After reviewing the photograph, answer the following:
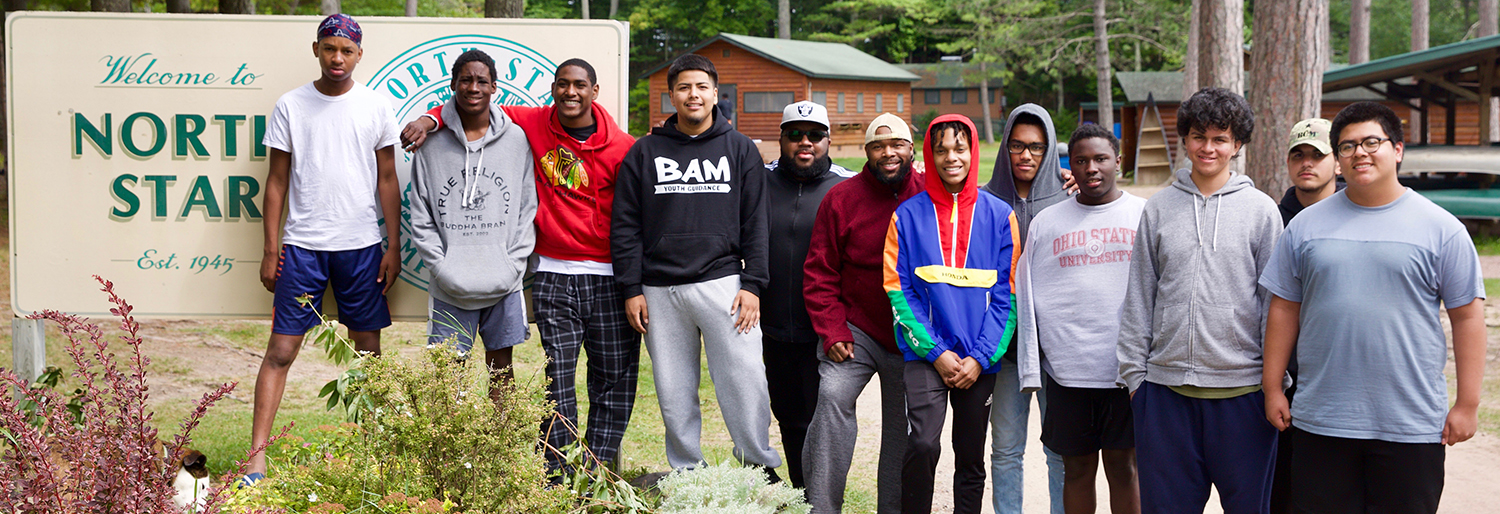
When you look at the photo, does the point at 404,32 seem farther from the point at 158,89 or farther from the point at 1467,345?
the point at 1467,345

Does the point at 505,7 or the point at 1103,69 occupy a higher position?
the point at 1103,69

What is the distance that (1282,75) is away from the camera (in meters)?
8.38

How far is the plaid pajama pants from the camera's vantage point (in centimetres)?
427

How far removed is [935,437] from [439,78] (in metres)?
2.84

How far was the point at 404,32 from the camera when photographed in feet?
16.2

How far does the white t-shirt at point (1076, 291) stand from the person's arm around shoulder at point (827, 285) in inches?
25.8

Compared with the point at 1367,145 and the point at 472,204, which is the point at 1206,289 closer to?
the point at 1367,145

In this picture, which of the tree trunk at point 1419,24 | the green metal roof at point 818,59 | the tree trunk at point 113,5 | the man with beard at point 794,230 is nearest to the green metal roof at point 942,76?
the green metal roof at point 818,59

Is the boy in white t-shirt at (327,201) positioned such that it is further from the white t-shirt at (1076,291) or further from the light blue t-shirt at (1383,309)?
the light blue t-shirt at (1383,309)

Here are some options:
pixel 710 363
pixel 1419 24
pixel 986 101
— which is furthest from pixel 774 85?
pixel 710 363

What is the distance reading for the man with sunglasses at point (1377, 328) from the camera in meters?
2.89

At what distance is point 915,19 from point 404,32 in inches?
1729

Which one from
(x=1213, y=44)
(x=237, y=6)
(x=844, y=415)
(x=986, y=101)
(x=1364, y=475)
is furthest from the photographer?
(x=986, y=101)

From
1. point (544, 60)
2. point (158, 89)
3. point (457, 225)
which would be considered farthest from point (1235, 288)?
point (158, 89)
